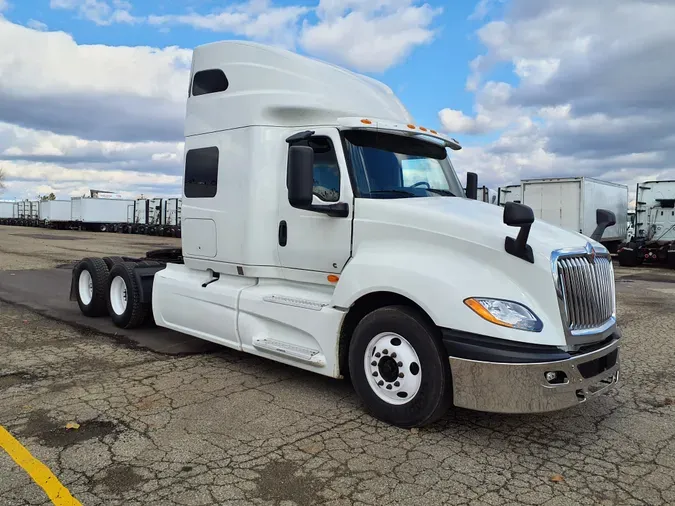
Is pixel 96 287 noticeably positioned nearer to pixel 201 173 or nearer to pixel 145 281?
pixel 145 281

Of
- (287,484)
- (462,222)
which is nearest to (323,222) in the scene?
(462,222)

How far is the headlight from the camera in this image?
3891mm

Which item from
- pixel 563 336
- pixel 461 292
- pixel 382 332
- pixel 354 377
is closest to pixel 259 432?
pixel 354 377

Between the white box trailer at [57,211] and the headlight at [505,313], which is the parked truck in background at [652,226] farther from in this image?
the white box trailer at [57,211]

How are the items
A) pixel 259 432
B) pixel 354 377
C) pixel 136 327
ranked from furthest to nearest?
pixel 136 327 → pixel 354 377 → pixel 259 432

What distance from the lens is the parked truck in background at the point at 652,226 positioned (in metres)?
21.8

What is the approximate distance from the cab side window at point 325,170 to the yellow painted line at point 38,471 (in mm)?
3046

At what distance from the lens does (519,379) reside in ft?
12.6

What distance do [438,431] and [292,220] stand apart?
7.93 feet

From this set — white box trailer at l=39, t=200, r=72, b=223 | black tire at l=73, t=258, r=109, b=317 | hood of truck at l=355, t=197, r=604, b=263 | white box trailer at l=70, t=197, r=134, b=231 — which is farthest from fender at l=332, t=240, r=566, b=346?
white box trailer at l=39, t=200, r=72, b=223

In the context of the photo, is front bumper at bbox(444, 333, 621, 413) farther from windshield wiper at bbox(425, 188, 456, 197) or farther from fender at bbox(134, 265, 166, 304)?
fender at bbox(134, 265, 166, 304)

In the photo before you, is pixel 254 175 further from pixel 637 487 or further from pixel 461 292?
pixel 637 487

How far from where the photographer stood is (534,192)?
22.3m

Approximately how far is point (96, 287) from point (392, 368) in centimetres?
567
